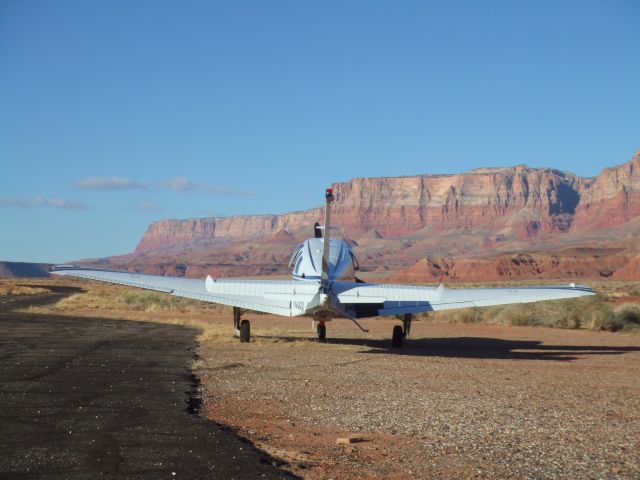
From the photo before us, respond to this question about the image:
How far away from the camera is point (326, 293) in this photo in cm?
1955

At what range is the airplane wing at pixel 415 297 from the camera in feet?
66.2

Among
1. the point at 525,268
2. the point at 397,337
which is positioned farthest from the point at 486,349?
the point at 525,268

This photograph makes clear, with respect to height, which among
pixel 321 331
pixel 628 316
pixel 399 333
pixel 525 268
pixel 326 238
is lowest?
pixel 321 331

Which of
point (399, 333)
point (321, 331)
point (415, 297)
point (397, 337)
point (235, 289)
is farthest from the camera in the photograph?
point (321, 331)

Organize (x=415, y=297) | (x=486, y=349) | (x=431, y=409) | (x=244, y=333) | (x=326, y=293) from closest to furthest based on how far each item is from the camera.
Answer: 1. (x=431, y=409)
2. (x=326, y=293)
3. (x=415, y=297)
4. (x=244, y=333)
5. (x=486, y=349)

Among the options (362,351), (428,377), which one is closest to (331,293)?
(362,351)

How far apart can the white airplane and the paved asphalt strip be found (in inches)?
178

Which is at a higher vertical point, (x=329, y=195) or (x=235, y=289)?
(x=329, y=195)

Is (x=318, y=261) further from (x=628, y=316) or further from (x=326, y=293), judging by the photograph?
(x=628, y=316)

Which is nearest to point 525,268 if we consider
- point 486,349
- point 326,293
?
point 486,349

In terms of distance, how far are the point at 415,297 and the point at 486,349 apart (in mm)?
4044

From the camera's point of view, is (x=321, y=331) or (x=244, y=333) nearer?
(x=244, y=333)

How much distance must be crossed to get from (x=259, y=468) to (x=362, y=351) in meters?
14.7

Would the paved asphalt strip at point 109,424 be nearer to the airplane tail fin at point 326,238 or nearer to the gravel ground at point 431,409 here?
the gravel ground at point 431,409
